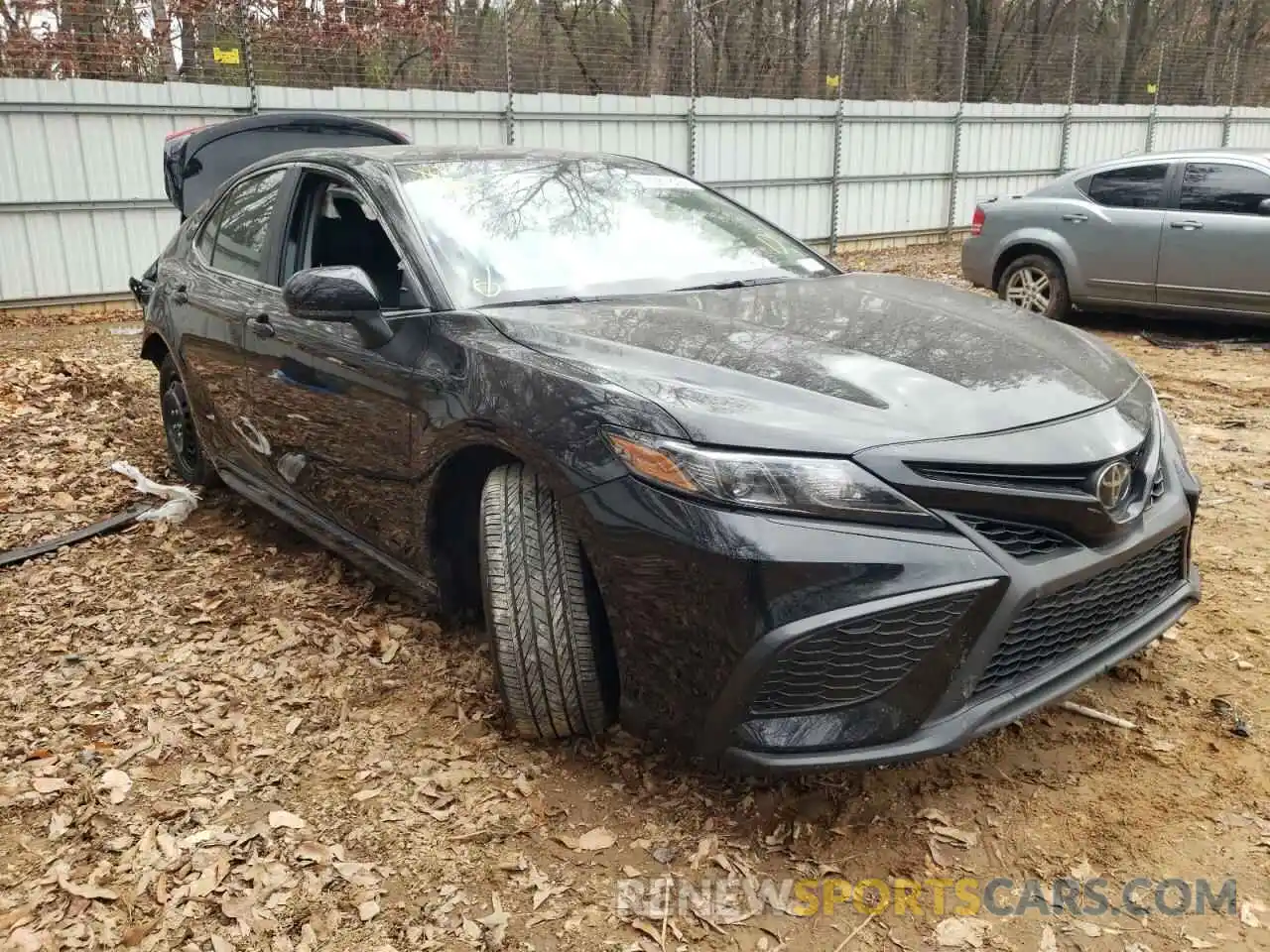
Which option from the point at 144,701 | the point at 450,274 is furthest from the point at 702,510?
the point at 144,701

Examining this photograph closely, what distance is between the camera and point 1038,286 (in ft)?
29.5

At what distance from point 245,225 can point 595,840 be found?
9.58ft

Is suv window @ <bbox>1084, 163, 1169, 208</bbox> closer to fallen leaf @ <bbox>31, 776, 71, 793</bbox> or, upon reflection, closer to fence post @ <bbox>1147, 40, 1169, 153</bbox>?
fallen leaf @ <bbox>31, 776, 71, 793</bbox>

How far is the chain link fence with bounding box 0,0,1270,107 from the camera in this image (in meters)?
10.6

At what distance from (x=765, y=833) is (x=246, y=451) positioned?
8.70 feet

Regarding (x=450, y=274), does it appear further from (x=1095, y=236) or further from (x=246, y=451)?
(x=1095, y=236)

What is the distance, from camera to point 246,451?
13.6ft

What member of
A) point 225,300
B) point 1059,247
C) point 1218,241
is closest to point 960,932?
point 225,300

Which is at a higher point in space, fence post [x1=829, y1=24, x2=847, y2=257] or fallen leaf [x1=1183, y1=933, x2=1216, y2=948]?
fence post [x1=829, y1=24, x2=847, y2=257]

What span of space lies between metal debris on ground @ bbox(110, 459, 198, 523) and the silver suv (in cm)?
668

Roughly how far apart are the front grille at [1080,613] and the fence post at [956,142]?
1496cm

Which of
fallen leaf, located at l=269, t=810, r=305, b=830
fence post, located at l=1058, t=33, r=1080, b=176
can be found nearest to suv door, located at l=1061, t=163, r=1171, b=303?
fallen leaf, located at l=269, t=810, r=305, b=830

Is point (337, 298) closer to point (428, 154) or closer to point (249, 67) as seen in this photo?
point (428, 154)

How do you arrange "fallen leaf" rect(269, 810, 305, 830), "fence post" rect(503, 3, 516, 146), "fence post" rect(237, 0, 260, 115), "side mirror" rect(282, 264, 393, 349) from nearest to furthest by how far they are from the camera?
"fallen leaf" rect(269, 810, 305, 830) → "side mirror" rect(282, 264, 393, 349) → "fence post" rect(237, 0, 260, 115) → "fence post" rect(503, 3, 516, 146)
